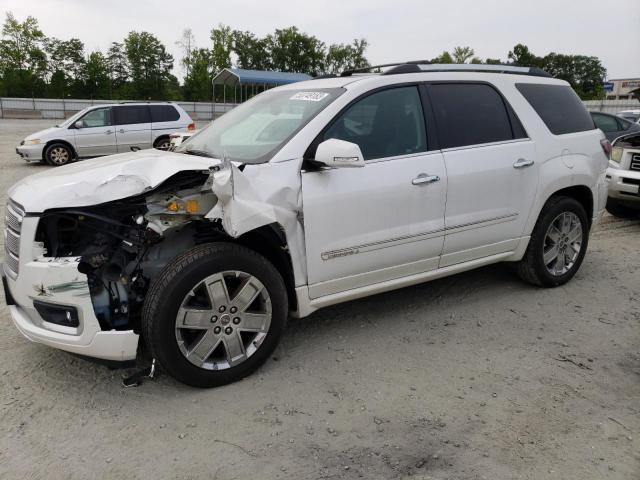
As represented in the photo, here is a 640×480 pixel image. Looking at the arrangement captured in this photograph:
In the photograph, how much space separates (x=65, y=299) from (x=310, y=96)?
2.06m

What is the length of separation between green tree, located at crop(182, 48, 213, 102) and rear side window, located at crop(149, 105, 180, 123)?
43.2 meters

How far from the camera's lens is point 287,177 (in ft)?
10.6

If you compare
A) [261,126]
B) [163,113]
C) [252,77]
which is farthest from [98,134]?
[252,77]

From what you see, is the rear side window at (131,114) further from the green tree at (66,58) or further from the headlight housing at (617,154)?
the green tree at (66,58)

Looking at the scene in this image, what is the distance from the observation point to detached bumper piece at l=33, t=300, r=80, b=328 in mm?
2922

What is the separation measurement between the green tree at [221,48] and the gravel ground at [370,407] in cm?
6253

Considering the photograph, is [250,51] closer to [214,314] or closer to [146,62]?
[146,62]

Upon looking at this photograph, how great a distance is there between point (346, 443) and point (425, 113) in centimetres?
236

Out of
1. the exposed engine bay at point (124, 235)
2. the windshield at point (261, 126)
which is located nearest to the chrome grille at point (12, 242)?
the exposed engine bay at point (124, 235)

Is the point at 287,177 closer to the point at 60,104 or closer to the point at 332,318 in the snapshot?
the point at 332,318

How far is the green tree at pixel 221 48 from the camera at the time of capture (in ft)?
204

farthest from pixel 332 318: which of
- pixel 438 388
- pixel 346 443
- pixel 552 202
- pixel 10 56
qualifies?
pixel 10 56

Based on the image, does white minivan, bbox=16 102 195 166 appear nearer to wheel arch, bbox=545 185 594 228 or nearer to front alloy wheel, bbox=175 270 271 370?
wheel arch, bbox=545 185 594 228

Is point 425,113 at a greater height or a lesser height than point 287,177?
greater
